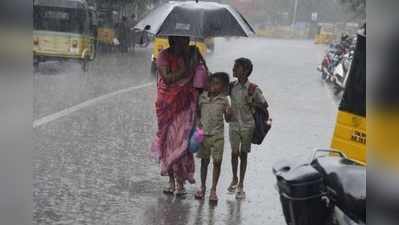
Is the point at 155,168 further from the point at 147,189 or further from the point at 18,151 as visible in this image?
the point at 18,151

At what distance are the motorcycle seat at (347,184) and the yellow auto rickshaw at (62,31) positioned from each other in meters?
16.2

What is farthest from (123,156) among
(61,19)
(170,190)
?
(61,19)

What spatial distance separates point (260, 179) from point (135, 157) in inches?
63.7

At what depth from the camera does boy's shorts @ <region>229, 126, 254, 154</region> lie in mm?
6207

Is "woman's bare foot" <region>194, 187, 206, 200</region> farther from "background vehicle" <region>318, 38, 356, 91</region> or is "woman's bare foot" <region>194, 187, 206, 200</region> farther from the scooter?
"background vehicle" <region>318, 38, 356, 91</region>

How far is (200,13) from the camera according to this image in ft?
19.6

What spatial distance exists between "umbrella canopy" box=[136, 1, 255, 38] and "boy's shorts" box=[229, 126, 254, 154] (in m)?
0.85

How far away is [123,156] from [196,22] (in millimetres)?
2769

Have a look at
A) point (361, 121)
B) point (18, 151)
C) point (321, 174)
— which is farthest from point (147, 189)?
point (18, 151)

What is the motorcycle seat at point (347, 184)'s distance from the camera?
10.6ft

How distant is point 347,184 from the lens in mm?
3408

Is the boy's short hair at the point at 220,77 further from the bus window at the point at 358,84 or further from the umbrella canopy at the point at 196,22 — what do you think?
the bus window at the point at 358,84

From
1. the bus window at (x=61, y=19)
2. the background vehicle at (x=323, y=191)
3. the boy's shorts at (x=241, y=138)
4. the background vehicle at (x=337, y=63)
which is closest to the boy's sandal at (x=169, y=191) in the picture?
the boy's shorts at (x=241, y=138)

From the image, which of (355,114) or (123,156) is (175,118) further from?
(123,156)
